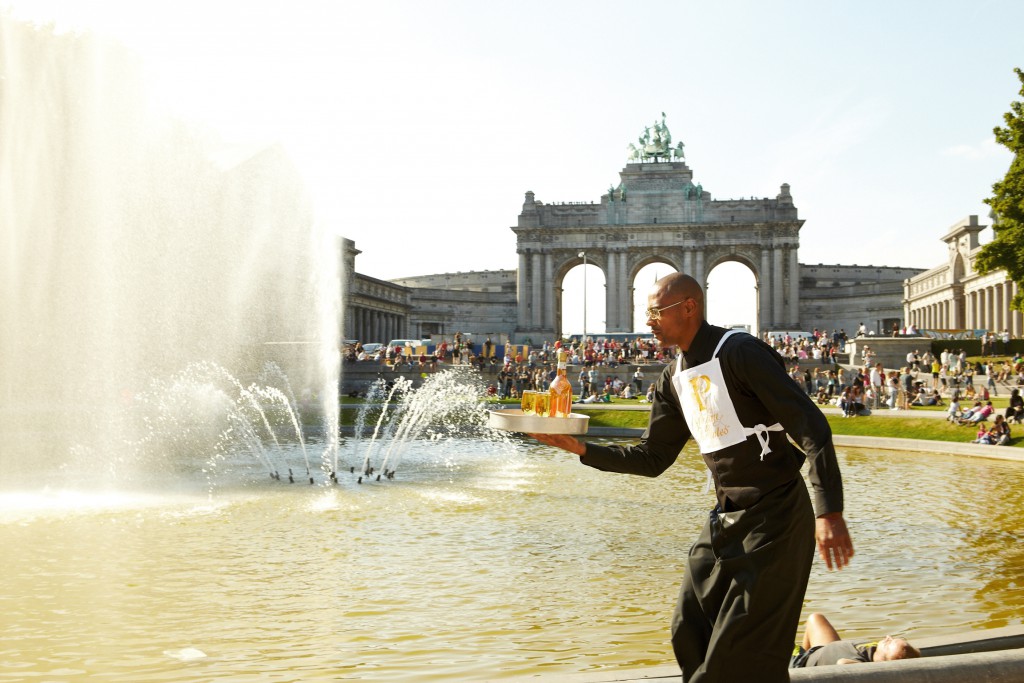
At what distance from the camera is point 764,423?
13.4 ft

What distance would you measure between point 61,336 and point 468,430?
12714 millimetres

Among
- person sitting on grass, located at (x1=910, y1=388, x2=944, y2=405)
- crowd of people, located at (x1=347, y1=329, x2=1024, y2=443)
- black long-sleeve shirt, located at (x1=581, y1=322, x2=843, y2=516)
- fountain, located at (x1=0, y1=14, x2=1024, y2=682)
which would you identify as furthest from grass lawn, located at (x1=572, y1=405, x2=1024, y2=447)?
black long-sleeve shirt, located at (x1=581, y1=322, x2=843, y2=516)

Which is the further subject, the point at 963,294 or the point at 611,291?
the point at 611,291

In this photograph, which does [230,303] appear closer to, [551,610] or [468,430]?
[468,430]

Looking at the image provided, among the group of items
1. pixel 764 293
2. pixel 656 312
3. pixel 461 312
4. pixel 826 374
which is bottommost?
pixel 656 312

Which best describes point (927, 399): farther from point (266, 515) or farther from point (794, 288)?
point (794, 288)

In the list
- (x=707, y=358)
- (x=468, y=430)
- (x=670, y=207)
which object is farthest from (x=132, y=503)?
(x=670, y=207)

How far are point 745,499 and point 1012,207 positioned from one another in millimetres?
35167

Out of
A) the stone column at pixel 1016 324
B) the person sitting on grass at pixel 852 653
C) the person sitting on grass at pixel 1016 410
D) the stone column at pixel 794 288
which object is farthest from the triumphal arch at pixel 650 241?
the person sitting on grass at pixel 852 653

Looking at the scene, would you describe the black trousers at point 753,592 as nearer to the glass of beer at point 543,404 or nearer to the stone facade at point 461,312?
the glass of beer at point 543,404

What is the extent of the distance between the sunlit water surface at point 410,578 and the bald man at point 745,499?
2.62 meters

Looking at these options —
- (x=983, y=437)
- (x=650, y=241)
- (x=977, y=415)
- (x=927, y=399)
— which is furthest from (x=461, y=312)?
(x=983, y=437)

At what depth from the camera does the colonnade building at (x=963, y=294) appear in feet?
211

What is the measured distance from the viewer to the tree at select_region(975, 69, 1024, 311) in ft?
110
